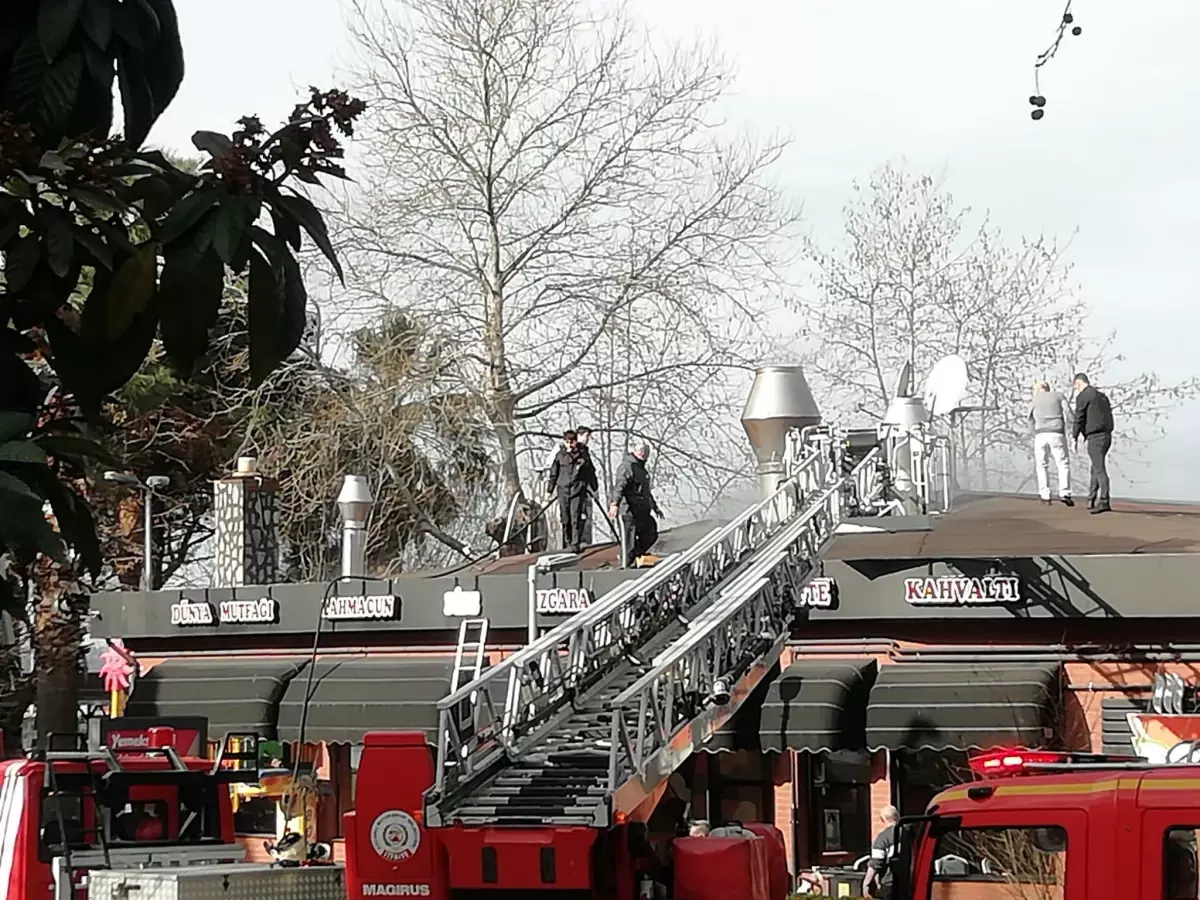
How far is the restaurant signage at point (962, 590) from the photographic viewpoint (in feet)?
63.0

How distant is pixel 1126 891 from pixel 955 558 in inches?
540

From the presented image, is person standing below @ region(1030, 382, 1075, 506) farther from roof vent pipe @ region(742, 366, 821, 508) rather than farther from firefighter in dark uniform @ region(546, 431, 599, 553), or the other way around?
firefighter in dark uniform @ region(546, 431, 599, 553)

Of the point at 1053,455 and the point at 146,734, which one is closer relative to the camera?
the point at 146,734

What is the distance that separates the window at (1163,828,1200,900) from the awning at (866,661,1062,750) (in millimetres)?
12580

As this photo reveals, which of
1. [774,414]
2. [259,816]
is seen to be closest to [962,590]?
[774,414]

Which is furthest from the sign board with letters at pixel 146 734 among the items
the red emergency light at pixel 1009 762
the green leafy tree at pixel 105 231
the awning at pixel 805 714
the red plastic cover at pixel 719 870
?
the green leafy tree at pixel 105 231

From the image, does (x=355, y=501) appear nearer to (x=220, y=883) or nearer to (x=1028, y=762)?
(x=220, y=883)

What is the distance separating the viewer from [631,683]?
13320 mm

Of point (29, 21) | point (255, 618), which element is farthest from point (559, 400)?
point (29, 21)

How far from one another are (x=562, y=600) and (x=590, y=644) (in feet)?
25.8

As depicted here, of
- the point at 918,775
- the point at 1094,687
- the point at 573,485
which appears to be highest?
the point at 573,485

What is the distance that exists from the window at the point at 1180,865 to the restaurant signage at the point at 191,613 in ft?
65.5

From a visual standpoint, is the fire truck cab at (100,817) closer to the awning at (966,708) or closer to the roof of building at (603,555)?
the awning at (966,708)

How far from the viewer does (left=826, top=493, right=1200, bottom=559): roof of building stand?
20.7 m
